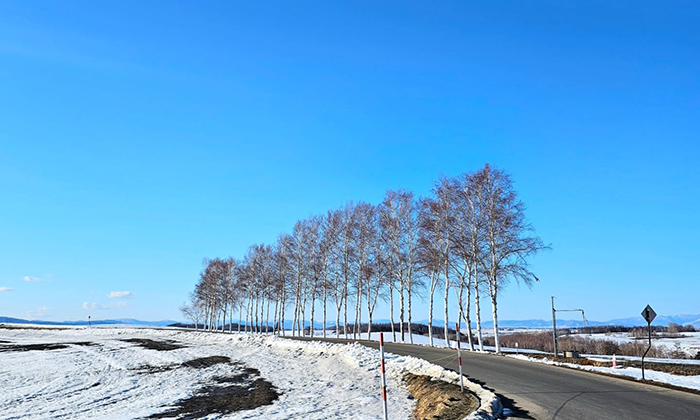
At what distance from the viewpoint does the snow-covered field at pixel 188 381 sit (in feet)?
45.6

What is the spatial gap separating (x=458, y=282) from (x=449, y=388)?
21.3m

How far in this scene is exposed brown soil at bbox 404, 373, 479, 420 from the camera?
10492mm

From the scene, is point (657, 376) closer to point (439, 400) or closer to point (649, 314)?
point (649, 314)

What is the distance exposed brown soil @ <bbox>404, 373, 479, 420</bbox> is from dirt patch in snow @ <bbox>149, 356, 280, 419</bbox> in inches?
197

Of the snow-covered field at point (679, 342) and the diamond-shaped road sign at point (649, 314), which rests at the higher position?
the diamond-shaped road sign at point (649, 314)

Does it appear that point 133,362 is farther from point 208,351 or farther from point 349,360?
point 349,360

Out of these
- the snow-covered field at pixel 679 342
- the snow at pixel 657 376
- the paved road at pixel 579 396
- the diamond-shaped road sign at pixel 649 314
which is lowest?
the snow-covered field at pixel 679 342

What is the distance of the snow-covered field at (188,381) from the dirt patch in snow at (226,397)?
1.41 feet

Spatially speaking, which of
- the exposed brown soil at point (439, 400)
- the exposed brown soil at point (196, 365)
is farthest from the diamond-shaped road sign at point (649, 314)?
the exposed brown soil at point (196, 365)

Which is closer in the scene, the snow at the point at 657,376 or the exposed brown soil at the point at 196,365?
the snow at the point at 657,376

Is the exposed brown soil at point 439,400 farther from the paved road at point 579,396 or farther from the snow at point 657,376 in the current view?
the snow at point 657,376

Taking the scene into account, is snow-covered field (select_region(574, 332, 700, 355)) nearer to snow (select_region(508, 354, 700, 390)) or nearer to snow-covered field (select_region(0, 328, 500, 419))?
snow (select_region(508, 354, 700, 390))

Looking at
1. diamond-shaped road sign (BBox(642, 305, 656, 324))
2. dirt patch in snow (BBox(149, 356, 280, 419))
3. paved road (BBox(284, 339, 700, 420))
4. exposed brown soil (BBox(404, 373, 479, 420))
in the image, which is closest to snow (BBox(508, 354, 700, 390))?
paved road (BBox(284, 339, 700, 420))

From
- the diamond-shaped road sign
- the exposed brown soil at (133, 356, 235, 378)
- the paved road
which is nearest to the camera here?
the paved road
